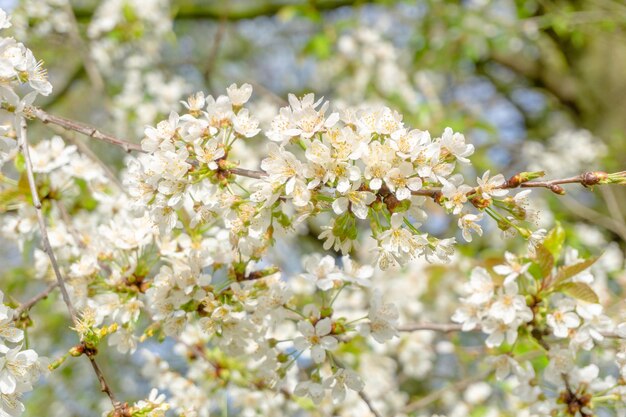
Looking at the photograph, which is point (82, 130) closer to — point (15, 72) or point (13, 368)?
point (15, 72)

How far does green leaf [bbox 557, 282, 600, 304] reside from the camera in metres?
1.51

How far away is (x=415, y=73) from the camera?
5.17 m

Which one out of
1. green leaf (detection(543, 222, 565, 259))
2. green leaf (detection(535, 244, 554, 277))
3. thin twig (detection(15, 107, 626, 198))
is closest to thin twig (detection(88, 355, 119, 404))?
thin twig (detection(15, 107, 626, 198))

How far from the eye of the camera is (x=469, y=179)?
4828 millimetres

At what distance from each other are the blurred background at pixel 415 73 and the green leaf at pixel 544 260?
1.94 metres

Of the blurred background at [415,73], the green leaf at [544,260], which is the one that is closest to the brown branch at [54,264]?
the green leaf at [544,260]

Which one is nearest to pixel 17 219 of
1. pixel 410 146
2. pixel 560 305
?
pixel 410 146

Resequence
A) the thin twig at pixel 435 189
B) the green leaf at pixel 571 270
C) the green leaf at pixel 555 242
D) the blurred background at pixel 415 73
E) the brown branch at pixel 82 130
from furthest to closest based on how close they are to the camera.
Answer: the blurred background at pixel 415 73, the green leaf at pixel 555 242, the green leaf at pixel 571 270, the brown branch at pixel 82 130, the thin twig at pixel 435 189

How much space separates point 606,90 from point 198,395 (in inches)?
179

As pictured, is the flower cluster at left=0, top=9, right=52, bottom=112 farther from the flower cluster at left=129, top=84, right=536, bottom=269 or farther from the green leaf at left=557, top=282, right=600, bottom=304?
the green leaf at left=557, top=282, right=600, bottom=304

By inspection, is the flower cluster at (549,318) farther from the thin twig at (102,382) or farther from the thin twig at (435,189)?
the thin twig at (102,382)

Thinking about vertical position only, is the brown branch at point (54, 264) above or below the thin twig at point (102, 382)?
above

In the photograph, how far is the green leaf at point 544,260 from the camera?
152 centimetres

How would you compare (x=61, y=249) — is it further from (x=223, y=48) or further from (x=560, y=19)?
(x=223, y=48)
